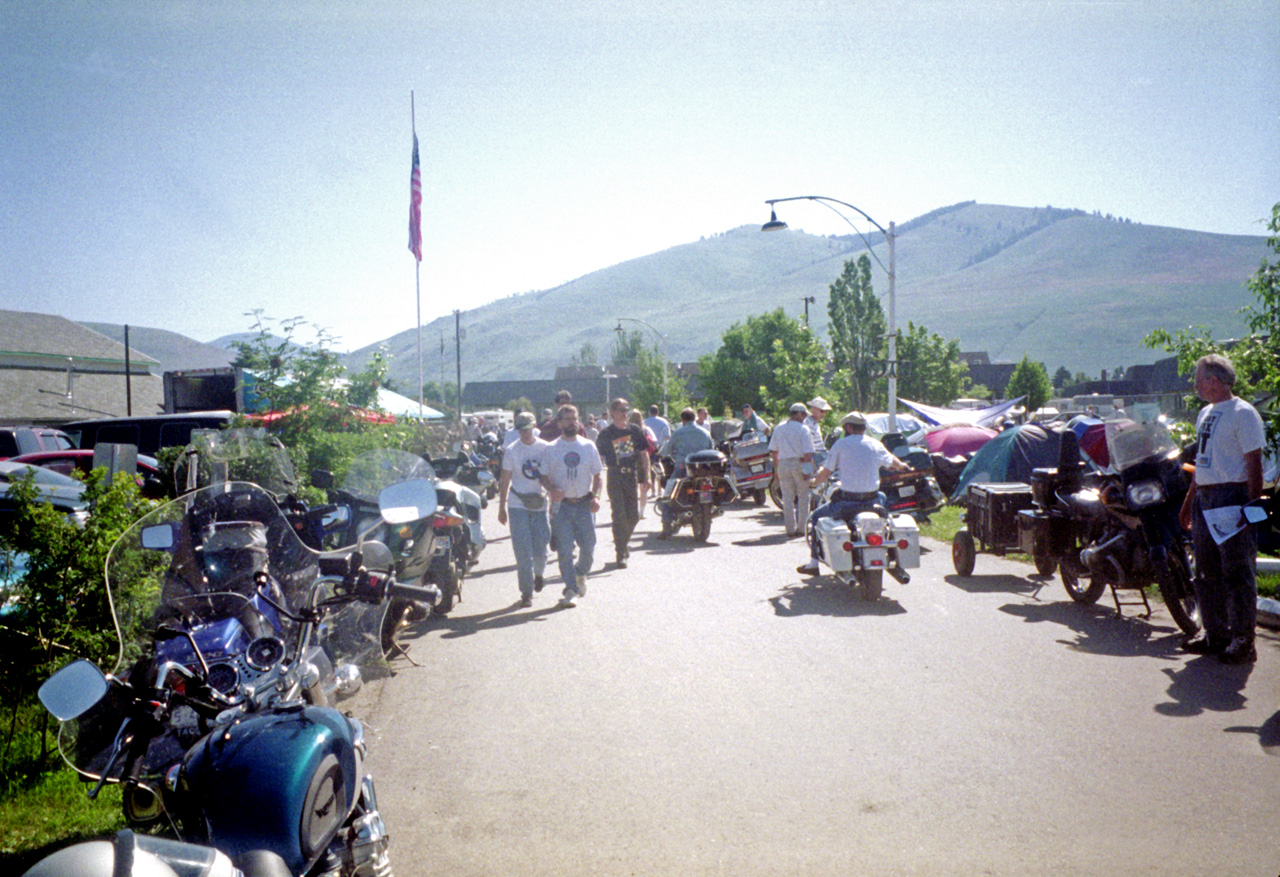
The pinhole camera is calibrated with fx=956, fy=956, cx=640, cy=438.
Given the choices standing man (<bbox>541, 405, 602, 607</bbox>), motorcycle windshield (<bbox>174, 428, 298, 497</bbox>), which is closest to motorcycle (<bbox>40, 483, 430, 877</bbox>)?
motorcycle windshield (<bbox>174, 428, 298, 497</bbox>)

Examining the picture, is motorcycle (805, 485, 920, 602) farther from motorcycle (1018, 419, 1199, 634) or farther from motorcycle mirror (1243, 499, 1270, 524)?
motorcycle mirror (1243, 499, 1270, 524)

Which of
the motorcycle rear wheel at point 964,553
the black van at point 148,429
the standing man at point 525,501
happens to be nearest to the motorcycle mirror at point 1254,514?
the motorcycle rear wheel at point 964,553

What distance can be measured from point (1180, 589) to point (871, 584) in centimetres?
262

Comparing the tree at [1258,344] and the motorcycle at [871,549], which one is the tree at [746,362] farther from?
the motorcycle at [871,549]

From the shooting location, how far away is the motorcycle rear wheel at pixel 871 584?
8844 millimetres

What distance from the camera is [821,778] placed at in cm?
465

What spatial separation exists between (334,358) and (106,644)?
322 inches

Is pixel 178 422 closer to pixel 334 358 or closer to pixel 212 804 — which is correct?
pixel 334 358

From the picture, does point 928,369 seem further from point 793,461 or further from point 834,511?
point 834,511

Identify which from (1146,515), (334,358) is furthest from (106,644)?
(334,358)

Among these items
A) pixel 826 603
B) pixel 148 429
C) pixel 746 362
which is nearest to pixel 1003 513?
pixel 826 603

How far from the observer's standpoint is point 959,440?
21.1 m

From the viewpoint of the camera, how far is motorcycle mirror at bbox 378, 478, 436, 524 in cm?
415

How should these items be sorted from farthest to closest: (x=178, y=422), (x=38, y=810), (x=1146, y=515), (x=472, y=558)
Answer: (x=178, y=422), (x=472, y=558), (x=1146, y=515), (x=38, y=810)
